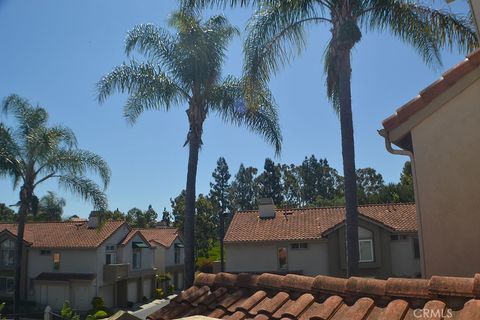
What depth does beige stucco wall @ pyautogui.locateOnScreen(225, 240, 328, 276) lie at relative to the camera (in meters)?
30.5

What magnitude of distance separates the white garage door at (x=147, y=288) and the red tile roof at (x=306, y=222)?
1577 centimetres

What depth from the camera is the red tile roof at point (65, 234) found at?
38.9m

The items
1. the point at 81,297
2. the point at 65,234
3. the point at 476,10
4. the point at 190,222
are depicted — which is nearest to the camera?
the point at 476,10

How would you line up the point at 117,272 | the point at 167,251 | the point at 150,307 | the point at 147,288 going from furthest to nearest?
the point at 167,251
the point at 147,288
the point at 150,307
the point at 117,272

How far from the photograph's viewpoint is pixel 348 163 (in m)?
10.6

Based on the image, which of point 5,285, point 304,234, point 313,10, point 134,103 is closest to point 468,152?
point 313,10

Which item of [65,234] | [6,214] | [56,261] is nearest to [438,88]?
[56,261]

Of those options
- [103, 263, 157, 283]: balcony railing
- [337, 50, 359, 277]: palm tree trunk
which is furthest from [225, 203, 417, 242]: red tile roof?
[337, 50, 359, 277]: palm tree trunk

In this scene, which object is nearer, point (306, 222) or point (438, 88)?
point (438, 88)

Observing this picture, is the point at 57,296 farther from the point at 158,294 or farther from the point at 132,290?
the point at 158,294

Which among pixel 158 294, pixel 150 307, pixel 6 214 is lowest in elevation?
pixel 150 307

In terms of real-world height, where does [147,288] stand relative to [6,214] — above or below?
below

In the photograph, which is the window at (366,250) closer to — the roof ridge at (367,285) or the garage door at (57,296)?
the garage door at (57,296)

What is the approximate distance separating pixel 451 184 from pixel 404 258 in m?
24.4
